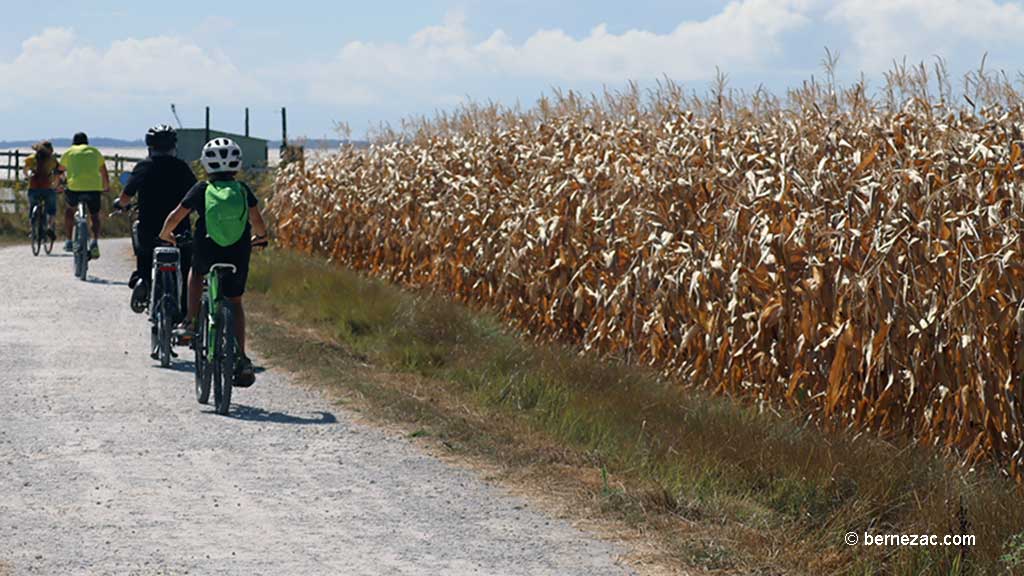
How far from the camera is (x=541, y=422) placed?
33.0ft

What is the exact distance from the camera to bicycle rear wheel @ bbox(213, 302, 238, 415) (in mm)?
10570

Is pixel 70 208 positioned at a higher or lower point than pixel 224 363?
higher

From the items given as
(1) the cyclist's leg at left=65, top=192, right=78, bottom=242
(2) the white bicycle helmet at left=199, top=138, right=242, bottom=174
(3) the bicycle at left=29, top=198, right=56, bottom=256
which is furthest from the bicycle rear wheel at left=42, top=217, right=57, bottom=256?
(2) the white bicycle helmet at left=199, top=138, right=242, bottom=174

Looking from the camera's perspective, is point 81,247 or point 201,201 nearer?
point 201,201

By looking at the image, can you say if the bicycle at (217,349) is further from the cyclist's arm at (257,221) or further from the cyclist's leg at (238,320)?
the cyclist's arm at (257,221)

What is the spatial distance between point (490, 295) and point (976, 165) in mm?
6874

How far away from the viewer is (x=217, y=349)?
1070 centimetres

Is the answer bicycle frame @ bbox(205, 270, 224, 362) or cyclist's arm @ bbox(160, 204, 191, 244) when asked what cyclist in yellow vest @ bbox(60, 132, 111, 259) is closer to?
cyclist's arm @ bbox(160, 204, 191, 244)

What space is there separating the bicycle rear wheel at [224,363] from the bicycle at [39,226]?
1575cm

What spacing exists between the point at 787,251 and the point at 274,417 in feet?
12.9

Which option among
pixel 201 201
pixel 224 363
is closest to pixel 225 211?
pixel 201 201

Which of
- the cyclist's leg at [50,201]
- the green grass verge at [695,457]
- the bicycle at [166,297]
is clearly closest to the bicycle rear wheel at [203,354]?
the green grass verge at [695,457]

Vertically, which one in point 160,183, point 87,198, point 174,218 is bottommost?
point 87,198

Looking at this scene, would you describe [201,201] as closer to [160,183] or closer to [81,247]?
[160,183]
